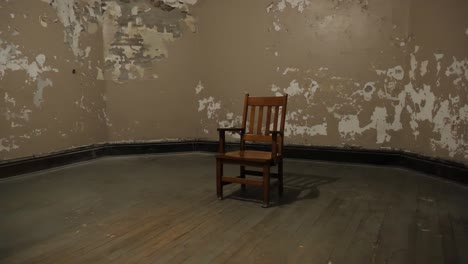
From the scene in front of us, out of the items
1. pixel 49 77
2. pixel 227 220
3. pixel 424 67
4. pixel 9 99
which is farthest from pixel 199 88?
pixel 227 220

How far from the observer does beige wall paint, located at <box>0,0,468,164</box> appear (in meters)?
4.16

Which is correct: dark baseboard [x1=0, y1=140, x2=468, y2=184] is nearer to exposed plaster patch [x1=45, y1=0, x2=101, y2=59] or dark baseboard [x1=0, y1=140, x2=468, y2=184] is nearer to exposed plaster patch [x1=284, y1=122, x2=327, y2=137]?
exposed plaster patch [x1=284, y1=122, x2=327, y2=137]

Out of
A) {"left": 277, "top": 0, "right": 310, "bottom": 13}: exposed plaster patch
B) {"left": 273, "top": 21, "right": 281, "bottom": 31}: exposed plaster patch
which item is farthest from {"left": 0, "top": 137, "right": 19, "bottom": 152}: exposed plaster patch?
{"left": 277, "top": 0, "right": 310, "bottom": 13}: exposed plaster patch

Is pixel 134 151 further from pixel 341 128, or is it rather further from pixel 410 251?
pixel 410 251

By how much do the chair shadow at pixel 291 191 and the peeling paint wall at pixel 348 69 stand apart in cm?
121

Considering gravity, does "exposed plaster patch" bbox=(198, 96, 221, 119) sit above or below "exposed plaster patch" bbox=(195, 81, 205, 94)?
below

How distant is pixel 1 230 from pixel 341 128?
4.07 m

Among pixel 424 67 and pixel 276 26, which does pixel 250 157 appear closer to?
pixel 424 67

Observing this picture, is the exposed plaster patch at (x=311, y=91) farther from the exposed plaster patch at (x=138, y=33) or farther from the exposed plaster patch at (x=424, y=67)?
the exposed plaster patch at (x=138, y=33)

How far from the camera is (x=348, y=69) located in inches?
192

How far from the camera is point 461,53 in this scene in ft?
12.5

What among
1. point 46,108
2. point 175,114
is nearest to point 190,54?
point 175,114

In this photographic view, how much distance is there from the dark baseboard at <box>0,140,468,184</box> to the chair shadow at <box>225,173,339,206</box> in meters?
1.00

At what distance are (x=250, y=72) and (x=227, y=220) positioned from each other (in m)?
3.22
